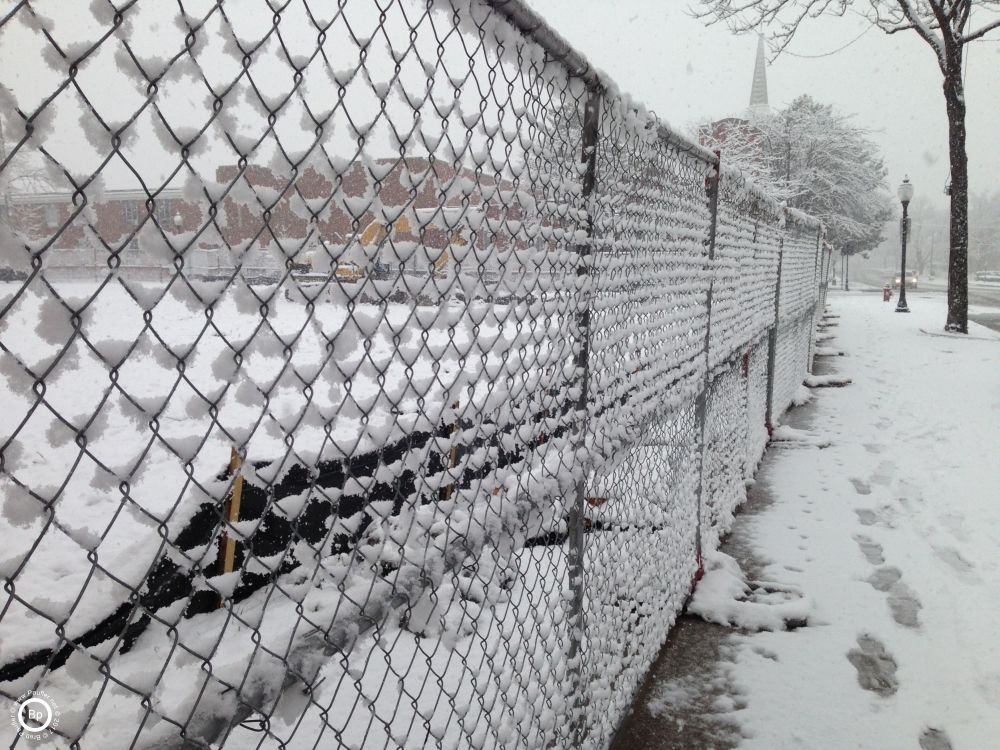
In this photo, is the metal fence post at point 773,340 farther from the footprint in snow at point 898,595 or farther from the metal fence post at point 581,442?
the metal fence post at point 581,442

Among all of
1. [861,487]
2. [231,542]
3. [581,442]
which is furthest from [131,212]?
[861,487]

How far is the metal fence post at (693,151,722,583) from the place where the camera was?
417 cm

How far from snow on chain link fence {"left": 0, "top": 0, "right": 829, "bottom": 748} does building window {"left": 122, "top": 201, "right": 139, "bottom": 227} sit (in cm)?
1

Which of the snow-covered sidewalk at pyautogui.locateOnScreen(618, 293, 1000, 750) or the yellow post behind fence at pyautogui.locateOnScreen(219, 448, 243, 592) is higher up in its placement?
the yellow post behind fence at pyautogui.locateOnScreen(219, 448, 243, 592)

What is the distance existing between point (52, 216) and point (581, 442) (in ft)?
5.91

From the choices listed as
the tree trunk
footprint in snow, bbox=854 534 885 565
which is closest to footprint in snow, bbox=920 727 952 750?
footprint in snow, bbox=854 534 885 565

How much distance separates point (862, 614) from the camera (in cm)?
401

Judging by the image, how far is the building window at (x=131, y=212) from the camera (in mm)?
987

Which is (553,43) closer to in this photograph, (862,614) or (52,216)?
(52,216)

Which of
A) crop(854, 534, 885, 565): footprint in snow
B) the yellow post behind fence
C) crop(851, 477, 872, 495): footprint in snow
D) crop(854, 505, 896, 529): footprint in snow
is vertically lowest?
crop(854, 534, 885, 565): footprint in snow

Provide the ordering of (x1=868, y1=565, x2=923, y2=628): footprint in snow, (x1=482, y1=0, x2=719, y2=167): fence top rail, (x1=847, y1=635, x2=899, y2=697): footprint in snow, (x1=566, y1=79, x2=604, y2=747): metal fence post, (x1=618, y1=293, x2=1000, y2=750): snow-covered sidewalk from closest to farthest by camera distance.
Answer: (x1=482, y1=0, x2=719, y2=167): fence top rail, (x1=566, y1=79, x2=604, y2=747): metal fence post, (x1=618, y1=293, x2=1000, y2=750): snow-covered sidewalk, (x1=847, y1=635, x2=899, y2=697): footprint in snow, (x1=868, y1=565, x2=923, y2=628): footprint in snow

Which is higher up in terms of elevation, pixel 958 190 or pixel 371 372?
pixel 958 190

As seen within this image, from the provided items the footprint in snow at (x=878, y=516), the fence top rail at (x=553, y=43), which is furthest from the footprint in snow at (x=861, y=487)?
the fence top rail at (x=553, y=43)

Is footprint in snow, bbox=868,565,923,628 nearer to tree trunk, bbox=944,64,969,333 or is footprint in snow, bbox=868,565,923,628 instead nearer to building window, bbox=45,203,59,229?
building window, bbox=45,203,59,229
